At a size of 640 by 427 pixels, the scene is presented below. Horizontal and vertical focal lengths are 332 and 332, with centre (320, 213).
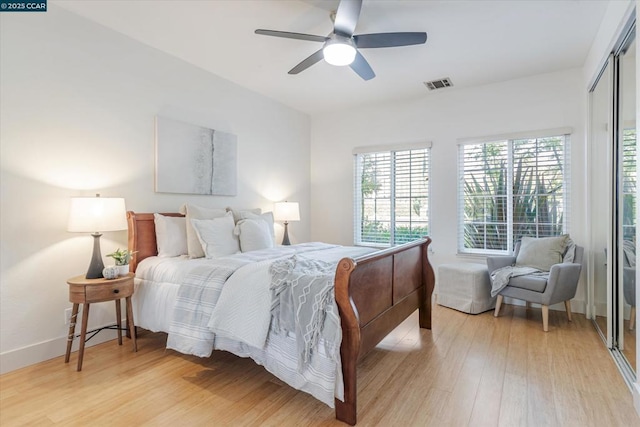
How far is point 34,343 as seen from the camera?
2.62m

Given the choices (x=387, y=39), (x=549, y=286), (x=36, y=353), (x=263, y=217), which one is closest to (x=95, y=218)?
(x=36, y=353)

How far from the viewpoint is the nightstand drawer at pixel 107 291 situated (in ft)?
8.30

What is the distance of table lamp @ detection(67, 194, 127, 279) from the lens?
257 centimetres

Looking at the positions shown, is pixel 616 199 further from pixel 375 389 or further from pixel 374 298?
pixel 375 389

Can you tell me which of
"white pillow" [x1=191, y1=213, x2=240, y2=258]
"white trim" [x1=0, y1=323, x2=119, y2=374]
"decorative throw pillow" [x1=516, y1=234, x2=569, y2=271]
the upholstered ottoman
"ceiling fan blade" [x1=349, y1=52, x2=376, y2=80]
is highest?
"ceiling fan blade" [x1=349, y1=52, x2=376, y2=80]

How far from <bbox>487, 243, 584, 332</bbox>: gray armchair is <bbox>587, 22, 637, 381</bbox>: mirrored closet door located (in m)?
0.21

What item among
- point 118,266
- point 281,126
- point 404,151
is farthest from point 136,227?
point 404,151

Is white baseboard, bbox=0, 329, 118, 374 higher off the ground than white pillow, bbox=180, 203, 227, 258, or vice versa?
white pillow, bbox=180, 203, 227, 258

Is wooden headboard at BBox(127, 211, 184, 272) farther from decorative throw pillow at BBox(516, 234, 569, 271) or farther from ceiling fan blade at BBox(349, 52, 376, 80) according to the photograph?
decorative throw pillow at BBox(516, 234, 569, 271)

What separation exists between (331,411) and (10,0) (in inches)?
147

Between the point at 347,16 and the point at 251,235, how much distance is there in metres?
2.18

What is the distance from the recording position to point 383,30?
3.05m

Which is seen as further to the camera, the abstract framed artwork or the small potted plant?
the abstract framed artwork

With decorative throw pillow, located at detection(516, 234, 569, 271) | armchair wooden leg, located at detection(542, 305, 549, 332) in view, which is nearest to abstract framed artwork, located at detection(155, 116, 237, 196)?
decorative throw pillow, located at detection(516, 234, 569, 271)
